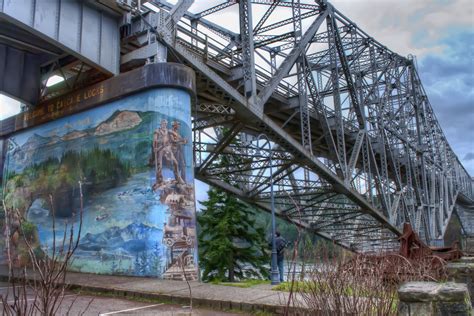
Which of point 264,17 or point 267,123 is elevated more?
point 264,17

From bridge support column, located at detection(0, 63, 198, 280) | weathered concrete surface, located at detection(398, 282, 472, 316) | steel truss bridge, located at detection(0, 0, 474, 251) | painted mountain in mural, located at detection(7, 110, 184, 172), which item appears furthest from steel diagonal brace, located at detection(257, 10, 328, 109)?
weathered concrete surface, located at detection(398, 282, 472, 316)

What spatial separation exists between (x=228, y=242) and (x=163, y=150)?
1189 cm

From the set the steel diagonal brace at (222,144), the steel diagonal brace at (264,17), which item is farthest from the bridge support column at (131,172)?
the steel diagonal brace at (264,17)

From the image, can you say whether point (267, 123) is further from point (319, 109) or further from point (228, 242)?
point (228, 242)

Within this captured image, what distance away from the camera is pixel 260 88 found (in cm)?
2312

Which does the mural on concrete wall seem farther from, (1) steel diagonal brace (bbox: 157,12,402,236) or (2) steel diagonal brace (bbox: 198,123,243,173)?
(2) steel diagonal brace (bbox: 198,123,243,173)

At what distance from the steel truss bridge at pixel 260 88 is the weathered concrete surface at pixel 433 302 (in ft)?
3.71

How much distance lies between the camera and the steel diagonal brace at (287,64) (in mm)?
21141

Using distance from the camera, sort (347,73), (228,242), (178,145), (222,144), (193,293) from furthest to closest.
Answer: (347,73) → (222,144) → (228,242) → (178,145) → (193,293)

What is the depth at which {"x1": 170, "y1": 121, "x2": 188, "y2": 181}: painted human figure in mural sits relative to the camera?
13148mm

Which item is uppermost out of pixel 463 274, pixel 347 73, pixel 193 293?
pixel 347 73

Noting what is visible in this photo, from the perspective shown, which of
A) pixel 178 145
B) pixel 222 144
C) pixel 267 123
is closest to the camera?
pixel 178 145

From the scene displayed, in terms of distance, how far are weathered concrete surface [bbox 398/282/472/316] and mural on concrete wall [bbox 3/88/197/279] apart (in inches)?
359

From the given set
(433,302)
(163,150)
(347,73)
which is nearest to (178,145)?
(163,150)
